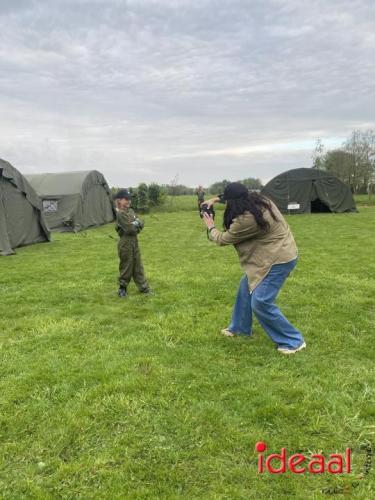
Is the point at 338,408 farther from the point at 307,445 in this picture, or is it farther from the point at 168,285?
the point at 168,285

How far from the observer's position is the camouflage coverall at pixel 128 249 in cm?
711

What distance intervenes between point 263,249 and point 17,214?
1126 cm

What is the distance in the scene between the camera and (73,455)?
3.09m

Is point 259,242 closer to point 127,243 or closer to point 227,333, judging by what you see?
point 227,333

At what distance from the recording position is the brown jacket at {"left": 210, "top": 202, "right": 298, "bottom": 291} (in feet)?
14.7

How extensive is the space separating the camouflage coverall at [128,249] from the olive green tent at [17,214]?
6.37m

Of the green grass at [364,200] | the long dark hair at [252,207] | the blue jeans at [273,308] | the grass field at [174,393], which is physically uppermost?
the long dark hair at [252,207]

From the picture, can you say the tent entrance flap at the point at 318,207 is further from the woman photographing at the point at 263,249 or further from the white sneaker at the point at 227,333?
the woman photographing at the point at 263,249

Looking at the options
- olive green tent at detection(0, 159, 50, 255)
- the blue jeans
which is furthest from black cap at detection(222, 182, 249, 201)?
olive green tent at detection(0, 159, 50, 255)

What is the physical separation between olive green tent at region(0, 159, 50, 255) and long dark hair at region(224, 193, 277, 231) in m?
9.47

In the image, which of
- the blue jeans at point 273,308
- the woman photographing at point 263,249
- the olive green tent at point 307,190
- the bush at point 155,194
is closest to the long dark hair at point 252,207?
the woman photographing at point 263,249

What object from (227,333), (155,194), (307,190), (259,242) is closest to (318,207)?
(307,190)

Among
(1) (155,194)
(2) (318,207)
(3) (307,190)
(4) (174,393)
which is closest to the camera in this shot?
(4) (174,393)

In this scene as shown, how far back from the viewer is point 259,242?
4609 millimetres
